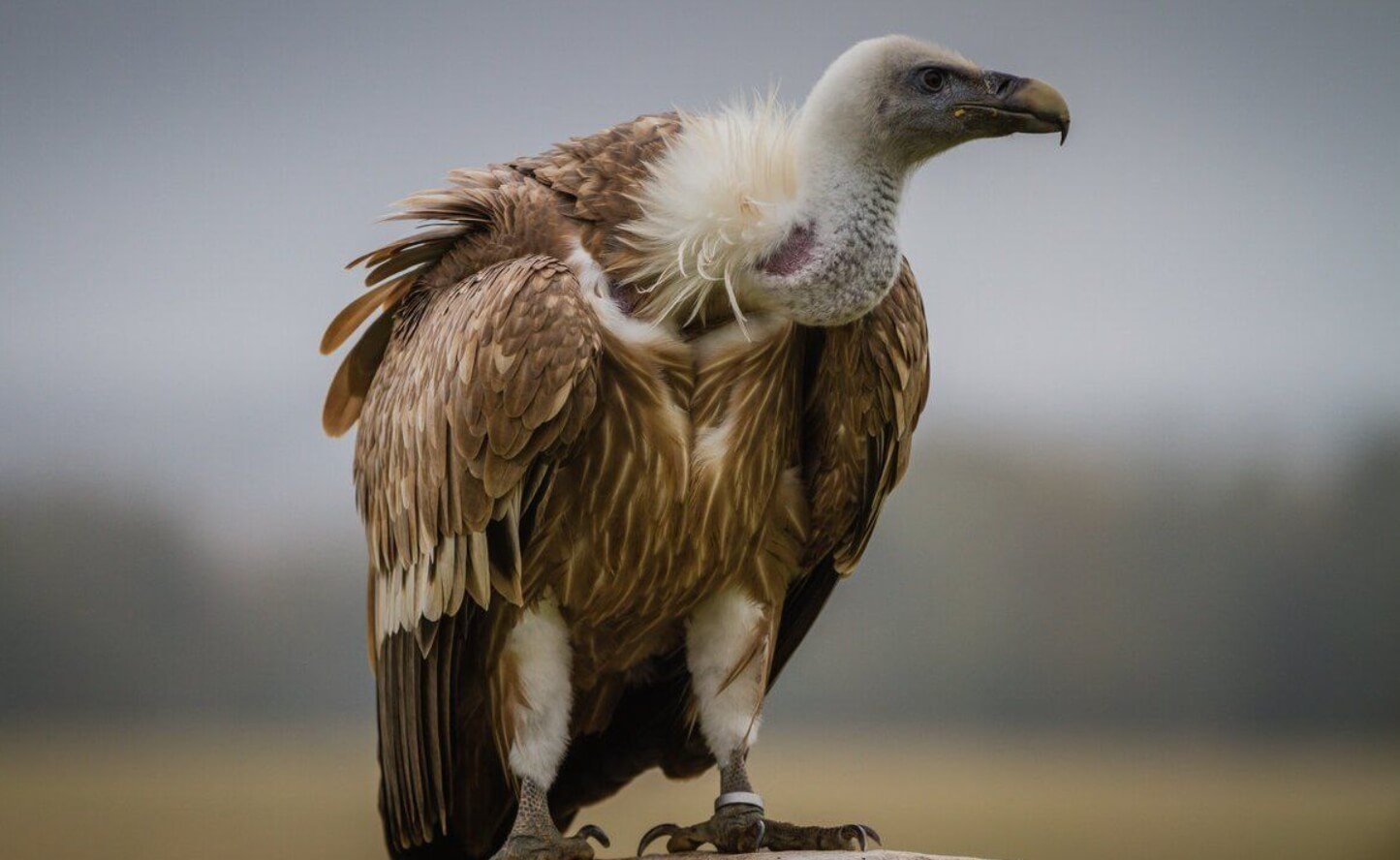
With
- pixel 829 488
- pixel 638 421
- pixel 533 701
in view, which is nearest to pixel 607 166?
pixel 638 421

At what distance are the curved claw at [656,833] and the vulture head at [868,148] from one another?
1023 mm

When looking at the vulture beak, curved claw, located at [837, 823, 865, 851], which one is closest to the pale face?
the vulture beak

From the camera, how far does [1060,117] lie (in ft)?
8.98

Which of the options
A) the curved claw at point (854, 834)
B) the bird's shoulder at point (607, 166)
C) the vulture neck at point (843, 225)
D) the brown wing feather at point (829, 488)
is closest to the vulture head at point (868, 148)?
the vulture neck at point (843, 225)

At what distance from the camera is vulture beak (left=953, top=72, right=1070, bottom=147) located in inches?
107

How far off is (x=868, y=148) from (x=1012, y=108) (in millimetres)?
254

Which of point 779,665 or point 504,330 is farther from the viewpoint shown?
point 779,665

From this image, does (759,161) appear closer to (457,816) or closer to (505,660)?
(505,660)

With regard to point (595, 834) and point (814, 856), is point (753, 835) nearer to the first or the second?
point (814, 856)

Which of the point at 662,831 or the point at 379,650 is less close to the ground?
the point at 379,650

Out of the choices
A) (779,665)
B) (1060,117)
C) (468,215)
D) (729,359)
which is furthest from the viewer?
(779,665)

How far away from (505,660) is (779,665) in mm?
665

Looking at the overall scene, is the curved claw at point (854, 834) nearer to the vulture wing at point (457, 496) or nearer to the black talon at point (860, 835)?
the black talon at point (860, 835)

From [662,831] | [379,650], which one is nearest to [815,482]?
[662,831]
